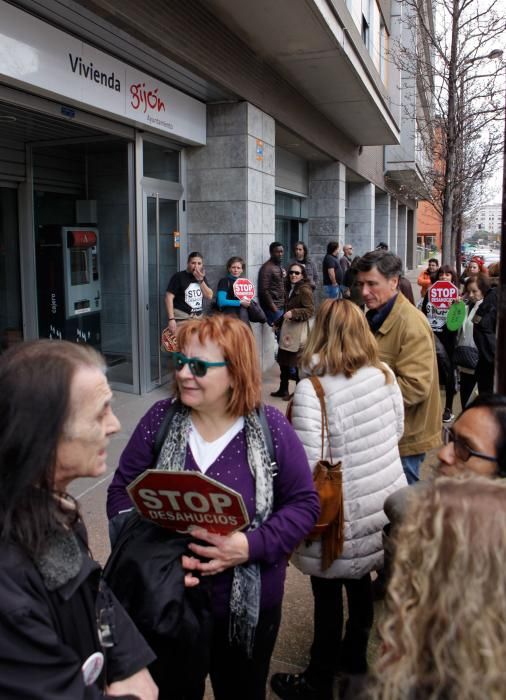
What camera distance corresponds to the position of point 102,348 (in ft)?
29.0

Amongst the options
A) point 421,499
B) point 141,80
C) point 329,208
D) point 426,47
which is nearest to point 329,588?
point 421,499

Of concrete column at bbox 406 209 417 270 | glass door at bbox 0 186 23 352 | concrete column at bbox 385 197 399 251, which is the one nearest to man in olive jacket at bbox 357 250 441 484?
glass door at bbox 0 186 23 352

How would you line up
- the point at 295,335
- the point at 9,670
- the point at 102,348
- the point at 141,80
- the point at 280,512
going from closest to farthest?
the point at 9,670 < the point at 280,512 < the point at 141,80 < the point at 295,335 < the point at 102,348

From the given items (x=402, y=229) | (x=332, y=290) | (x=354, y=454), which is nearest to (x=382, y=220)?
(x=402, y=229)

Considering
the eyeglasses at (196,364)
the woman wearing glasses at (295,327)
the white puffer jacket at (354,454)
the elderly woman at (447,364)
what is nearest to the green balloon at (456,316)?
the elderly woman at (447,364)

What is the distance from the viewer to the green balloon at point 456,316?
6.96 metres

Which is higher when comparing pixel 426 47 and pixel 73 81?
pixel 426 47

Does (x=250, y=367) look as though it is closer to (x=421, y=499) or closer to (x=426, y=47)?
(x=421, y=499)

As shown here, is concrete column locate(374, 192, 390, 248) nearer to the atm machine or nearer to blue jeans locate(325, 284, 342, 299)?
blue jeans locate(325, 284, 342, 299)

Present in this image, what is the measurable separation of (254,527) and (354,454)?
73 centimetres

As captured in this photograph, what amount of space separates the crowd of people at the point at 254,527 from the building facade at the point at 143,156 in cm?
405

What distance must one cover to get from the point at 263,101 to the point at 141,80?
2742 mm

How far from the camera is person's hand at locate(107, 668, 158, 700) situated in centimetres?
146

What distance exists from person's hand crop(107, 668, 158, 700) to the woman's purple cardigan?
20.8 inches
